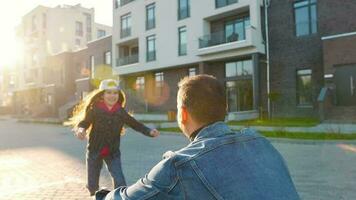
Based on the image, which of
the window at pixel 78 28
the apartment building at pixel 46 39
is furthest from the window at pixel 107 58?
the window at pixel 78 28

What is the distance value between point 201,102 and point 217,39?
23.2m

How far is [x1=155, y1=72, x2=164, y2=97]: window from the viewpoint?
30750 millimetres

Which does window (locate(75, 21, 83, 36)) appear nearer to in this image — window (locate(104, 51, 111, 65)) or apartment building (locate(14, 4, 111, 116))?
apartment building (locate(14, 4, 111, 116))

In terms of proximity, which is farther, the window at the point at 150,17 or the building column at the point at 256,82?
the window at the point at 150,17

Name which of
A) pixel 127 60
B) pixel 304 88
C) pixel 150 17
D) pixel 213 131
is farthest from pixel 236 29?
pixel 213 131

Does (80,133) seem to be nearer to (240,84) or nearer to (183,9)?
(240,84)

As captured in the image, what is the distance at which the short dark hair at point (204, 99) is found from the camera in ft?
5.42

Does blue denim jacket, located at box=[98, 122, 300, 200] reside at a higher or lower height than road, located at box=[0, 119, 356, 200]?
higher

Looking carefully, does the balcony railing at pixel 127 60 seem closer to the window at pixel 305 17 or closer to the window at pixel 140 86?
the window at pixel 140 86

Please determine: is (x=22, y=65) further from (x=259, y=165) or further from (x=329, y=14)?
(x=259, y=165)

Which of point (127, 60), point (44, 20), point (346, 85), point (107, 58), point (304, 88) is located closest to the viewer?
point (346, 85)

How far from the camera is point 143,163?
28.8 feet

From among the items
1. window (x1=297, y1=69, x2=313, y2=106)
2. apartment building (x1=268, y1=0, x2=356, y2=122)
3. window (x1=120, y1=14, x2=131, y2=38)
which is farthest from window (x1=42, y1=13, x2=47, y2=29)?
window (x1=297, y1=69, x2=313, y2=106)

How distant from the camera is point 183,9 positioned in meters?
27.6
